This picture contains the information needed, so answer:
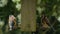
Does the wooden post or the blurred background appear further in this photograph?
the blurred background

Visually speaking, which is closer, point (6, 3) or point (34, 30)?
point (34, 30)

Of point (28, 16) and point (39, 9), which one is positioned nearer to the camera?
point (28, 16)

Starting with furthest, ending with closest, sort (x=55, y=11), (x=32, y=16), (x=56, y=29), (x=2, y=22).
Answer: (x=55, y=11) → (x=2, y=22) → (x=56, y=29) → (x=32, y=16)

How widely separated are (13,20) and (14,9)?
42 cm

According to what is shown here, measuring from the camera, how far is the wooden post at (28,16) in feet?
4.63

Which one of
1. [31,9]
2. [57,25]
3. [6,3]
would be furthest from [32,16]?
[6,3]

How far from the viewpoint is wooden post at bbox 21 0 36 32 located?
1412mm

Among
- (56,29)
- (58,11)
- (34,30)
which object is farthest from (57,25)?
(34,30)

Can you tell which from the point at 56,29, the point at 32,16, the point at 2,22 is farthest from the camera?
the point at 2,22

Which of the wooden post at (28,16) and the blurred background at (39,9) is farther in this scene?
the blurred background at (39,9)

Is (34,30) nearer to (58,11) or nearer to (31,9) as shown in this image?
(31,9)

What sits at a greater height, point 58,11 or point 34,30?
point 58,11

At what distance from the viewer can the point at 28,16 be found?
1400mm

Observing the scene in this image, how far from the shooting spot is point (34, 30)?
4.66 feet
